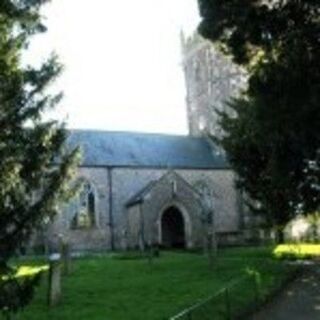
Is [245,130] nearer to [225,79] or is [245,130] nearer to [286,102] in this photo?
[286,102]

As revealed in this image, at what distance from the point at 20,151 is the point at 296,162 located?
12.3m

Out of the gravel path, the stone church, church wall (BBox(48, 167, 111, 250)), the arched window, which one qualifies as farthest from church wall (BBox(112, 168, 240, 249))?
the gravel path

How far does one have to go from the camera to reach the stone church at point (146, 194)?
4519 centimetres

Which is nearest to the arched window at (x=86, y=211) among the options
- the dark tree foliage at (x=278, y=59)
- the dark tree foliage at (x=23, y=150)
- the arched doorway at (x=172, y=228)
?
the arched doorway at (x=172, y=228)

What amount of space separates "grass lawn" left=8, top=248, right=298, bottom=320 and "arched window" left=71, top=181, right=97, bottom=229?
15.7 metres

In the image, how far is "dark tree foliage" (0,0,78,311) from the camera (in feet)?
36.9

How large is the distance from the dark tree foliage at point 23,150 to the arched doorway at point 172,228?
111 ft

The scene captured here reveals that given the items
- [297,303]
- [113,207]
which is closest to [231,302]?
[297,303]

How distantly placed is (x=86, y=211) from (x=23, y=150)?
34.7 metres

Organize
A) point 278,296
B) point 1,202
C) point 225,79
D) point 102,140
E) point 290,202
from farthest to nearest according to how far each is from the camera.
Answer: point 225,79 → point 102,140 → point 290,202 → point 278,296 → point 1,202

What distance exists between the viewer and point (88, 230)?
45906 mm

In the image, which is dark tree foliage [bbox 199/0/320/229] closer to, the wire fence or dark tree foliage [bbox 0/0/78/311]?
the wire fence

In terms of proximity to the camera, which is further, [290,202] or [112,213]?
[112,213]

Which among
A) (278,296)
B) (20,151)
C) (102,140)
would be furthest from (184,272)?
(102,140)
